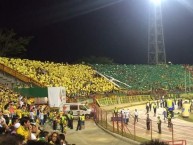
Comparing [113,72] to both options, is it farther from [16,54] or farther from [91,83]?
[16,54]

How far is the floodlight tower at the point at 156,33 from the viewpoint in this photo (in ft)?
260

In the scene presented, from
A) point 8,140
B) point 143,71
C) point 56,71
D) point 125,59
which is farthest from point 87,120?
point 125,59

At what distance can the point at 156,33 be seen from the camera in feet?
262

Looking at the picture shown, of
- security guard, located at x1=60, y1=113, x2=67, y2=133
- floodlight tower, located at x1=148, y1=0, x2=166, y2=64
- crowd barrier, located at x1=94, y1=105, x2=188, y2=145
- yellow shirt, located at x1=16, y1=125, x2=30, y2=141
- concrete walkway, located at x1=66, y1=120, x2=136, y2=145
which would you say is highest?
floodlight tower, located at x1=148, y1=0, x2=166, y2=64

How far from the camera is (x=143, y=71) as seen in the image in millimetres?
75062

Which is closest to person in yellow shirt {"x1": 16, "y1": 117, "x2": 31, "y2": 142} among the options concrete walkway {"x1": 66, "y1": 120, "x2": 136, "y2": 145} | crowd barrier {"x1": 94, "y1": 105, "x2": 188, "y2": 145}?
crowd barrier {"x1": 94, "y1": 105, "x2": 188, "y2": 145}

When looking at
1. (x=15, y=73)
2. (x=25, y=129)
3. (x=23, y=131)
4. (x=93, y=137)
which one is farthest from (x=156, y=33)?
(x=23, y=131)

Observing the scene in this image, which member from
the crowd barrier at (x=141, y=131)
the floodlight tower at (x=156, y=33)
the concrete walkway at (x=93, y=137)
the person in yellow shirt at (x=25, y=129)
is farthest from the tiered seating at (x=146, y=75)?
the person in yellow shirt at (x=25, y=129)

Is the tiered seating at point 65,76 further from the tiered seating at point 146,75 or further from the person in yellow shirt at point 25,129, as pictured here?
the person in yellow shirt at point 25,129

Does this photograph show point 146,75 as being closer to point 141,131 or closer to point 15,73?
point 15,73

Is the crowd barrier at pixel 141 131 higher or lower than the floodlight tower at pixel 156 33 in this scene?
lower

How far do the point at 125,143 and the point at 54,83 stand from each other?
88.7 ft

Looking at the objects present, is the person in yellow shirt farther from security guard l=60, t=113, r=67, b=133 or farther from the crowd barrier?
security guard l=60, t=113, r=67, b=133

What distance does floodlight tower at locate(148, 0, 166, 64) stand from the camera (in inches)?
3123
